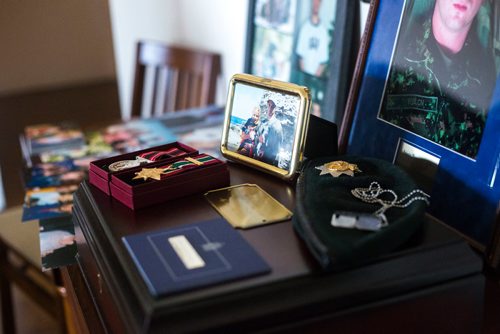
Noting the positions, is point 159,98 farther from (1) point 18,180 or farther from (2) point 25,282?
(2) point 25,282

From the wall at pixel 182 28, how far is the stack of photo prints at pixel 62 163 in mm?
378

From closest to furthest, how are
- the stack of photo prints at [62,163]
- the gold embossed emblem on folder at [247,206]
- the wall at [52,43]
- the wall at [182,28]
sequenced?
the gold embossed emblem on folder at [247,206] < the stack of photo prints at [62,163] < the wall at [182,28] < the wall at [52,43]

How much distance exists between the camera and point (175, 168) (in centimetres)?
80

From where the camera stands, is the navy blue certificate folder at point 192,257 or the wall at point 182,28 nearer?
the navy blue certificate folder at point 192,257

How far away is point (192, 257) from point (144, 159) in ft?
0.92

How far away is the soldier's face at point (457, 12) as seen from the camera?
29.2 inches

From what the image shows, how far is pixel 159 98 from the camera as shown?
6.73ft

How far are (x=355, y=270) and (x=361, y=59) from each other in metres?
0.45

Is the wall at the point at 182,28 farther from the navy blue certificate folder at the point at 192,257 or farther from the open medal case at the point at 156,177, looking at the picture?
the navy blue certificate folder at the point at 192,257

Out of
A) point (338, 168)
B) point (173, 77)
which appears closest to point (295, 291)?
point (338, 168)

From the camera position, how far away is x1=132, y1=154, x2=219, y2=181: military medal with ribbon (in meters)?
0.77

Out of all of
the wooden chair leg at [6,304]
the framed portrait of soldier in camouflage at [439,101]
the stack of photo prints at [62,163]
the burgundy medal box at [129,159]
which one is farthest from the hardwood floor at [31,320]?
the framed portrait of soldier in camouflage at [439,101]

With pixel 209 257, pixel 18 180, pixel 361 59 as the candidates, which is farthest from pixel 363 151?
pixel 18 180

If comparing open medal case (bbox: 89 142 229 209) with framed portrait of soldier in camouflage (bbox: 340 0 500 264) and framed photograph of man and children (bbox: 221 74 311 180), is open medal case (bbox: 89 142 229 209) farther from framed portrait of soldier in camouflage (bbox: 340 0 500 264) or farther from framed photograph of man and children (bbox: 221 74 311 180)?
framed portrait of soldier in camouflage (bbox: 340 0 500 264)
